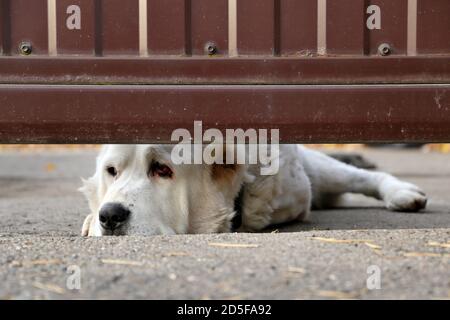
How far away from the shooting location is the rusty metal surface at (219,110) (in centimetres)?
319

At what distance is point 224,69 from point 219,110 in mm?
178

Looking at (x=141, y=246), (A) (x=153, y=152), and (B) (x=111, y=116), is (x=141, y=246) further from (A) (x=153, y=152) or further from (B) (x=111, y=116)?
(A) (x=153, y=152)

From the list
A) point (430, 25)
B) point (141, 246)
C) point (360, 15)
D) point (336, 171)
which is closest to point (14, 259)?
point (141, 246)

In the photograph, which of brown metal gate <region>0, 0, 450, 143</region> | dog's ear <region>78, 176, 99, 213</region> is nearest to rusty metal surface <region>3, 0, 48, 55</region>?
brown metal gate <region>0, 0, 450, 143</region>

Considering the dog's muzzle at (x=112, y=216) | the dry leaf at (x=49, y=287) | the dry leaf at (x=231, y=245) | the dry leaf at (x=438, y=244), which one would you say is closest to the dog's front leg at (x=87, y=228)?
the dog's muzzle at (x=112, y=216)

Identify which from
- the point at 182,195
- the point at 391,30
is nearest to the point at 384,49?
the point at 391,30

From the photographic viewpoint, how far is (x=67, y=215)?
4.93 meters

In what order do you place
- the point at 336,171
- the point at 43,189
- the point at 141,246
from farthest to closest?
the point at 43,189 → the point at 336,171 → the point at 141,246

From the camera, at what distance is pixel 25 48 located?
3252mm

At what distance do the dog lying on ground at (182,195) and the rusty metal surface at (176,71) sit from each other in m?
0.62

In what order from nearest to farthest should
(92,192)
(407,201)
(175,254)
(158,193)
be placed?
Answer: 1. (175,254)
2. (158,193)
3. (92,192)
4. (407,201)

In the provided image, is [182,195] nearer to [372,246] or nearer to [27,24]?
[27,24]

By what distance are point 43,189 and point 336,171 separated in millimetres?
3023

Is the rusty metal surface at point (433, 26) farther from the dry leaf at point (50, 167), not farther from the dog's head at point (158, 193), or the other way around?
the dry leaf at point (50, 167)
